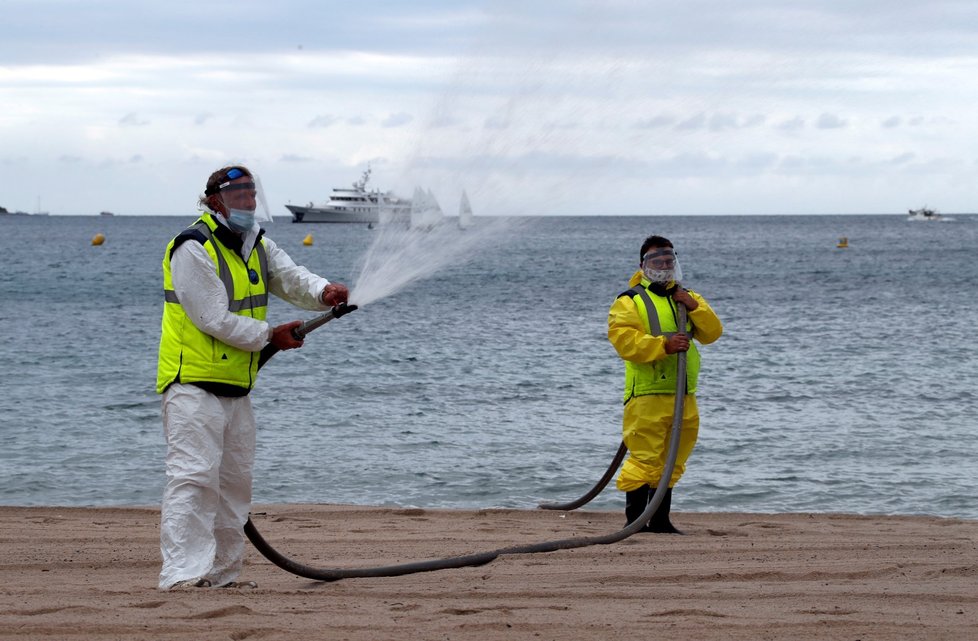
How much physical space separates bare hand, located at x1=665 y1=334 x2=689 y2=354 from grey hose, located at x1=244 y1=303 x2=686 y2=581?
3 centimetres

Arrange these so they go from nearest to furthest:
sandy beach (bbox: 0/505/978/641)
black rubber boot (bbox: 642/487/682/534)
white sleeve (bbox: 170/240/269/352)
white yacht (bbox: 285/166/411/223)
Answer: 1. sandy beach (bbox: 0/505/978/641)
2. white sleeve (bbox: 170/240/269/352)
3. black rubber boot (bbox: 642/487/682/534)
4. white yacht (bbox: 285/166/411/223)

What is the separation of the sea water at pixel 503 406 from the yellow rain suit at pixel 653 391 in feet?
2.98

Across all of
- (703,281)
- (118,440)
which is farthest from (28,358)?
(703,281)

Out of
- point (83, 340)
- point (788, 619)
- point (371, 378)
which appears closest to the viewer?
point (788, 619)

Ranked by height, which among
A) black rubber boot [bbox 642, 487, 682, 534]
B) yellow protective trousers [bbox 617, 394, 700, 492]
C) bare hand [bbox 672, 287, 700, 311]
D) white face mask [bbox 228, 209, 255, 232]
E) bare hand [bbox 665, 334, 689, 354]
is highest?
white face mask [bbox 228, 209, 255, 232]

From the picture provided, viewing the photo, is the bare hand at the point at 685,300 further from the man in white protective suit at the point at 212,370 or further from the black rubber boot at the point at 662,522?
the man in white protective suit at the point at 212,370

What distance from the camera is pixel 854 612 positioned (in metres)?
5.44

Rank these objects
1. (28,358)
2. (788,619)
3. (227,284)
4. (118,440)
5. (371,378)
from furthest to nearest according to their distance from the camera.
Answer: (28,358) < (371,378) < (118,440) < (227,284) < (788,619)

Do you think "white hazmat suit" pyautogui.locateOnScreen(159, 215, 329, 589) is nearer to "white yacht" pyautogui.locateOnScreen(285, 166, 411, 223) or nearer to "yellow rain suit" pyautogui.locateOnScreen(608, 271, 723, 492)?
"yellow rain suit" pyautogui.locateOnScreen(608, 271, 723, 492)

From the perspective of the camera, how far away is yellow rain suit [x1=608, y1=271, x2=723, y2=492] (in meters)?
7.98

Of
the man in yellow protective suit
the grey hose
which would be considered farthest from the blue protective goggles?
the man in yellow protective suit

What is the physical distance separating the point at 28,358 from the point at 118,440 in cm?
1040

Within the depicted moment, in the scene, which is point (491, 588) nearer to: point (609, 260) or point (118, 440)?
point (118, 440)

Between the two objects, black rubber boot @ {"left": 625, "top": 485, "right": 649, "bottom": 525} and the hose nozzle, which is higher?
the hose nozzle
